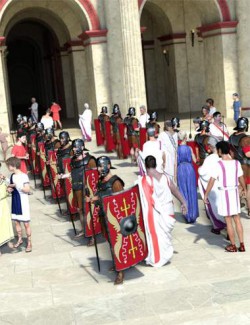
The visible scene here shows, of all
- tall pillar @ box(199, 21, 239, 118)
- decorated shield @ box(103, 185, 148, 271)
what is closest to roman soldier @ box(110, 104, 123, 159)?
tall pillar @ box(199, 21, 239, 118)

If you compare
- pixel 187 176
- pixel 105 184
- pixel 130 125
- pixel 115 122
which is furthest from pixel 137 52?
pixel 105 184

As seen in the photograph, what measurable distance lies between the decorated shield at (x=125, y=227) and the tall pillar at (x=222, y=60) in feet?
54.0

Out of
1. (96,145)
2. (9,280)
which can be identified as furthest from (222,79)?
(9,280)

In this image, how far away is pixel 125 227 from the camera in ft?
24.8

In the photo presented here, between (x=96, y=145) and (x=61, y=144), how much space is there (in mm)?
8039

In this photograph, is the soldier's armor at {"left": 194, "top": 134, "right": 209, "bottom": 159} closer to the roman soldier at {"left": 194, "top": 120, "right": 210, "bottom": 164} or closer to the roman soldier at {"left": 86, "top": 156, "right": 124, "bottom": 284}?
the roman soldier at {"left": 194, "top": 120, "right": 210, "bottom": 164}

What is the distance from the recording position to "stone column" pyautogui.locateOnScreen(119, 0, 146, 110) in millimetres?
21078

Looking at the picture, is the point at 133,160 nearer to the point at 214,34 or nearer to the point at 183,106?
the point at 214,34

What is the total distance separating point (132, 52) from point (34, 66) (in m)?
24.0

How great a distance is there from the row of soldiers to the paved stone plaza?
15.1 inches

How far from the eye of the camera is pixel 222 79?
23578 millimetres

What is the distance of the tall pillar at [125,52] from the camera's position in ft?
69.3

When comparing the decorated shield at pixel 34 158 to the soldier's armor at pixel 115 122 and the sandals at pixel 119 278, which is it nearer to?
the soldier's armor at pixel 115 122

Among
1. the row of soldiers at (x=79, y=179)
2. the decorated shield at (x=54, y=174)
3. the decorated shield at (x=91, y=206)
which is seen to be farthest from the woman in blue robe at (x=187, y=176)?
the decorated shield at (x=54, y=174)
